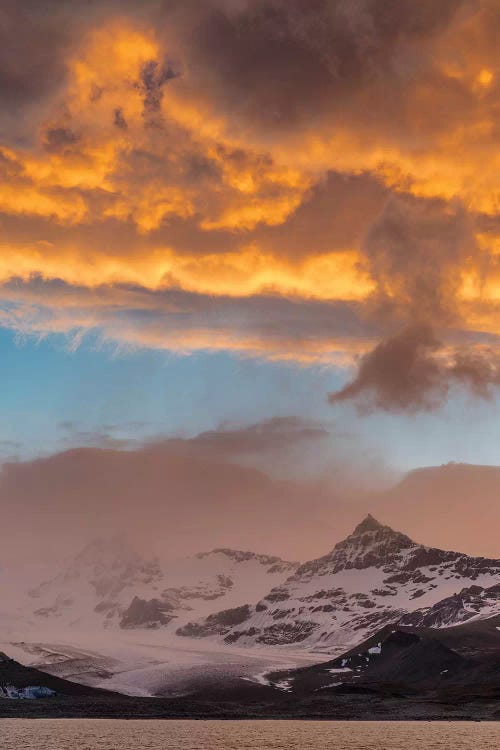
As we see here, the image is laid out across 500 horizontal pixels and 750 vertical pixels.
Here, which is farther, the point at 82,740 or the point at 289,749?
the point at 82,740

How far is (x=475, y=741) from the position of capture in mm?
188875

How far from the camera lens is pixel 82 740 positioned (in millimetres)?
190875

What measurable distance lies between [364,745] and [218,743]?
28507 millimetres

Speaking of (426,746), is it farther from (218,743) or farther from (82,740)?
(82,740)

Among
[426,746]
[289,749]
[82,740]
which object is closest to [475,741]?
[426,746]

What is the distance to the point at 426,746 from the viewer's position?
182 m

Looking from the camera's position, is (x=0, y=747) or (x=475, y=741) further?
(x=475, y=741)

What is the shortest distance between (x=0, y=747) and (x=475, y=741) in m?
90.4

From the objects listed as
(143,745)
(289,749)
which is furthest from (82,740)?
(289,749)

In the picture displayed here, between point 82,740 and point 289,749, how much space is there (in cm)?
4232

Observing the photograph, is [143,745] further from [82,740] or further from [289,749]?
[289,749]

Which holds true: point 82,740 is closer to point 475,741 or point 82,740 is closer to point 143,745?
point 143,745

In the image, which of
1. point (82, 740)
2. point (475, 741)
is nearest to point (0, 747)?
point (82, 740)

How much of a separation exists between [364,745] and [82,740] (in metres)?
55.3
